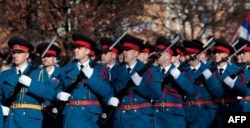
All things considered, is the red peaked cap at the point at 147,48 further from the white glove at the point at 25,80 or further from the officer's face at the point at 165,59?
the white glove at the point at 25,80

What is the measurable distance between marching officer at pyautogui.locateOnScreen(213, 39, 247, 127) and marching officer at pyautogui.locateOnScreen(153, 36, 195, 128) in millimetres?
1007

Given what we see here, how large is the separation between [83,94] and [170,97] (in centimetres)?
176

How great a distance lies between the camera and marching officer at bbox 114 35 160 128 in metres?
12.7

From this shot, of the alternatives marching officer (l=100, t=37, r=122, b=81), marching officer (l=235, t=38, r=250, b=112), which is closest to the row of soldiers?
marching officer (l=235, t=38, r=250, b=112)

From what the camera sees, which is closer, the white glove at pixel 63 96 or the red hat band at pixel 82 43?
the white glove at pixel 63 96

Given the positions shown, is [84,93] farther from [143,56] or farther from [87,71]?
[143,56]

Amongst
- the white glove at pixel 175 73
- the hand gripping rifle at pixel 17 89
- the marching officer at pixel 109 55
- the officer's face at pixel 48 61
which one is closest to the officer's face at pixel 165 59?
the white glove at pixel 175 73

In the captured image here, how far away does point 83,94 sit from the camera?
1262 centimetres

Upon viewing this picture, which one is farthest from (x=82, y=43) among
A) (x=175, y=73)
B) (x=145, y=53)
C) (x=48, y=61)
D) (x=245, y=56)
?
(x=245, y=56)

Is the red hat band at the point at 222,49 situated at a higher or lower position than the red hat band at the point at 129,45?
higher

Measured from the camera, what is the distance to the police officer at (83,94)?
41.1 ft

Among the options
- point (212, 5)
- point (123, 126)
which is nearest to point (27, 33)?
point (123, 126)

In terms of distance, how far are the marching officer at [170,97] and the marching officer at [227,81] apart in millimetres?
1007

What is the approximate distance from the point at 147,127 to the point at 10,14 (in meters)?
6.41
